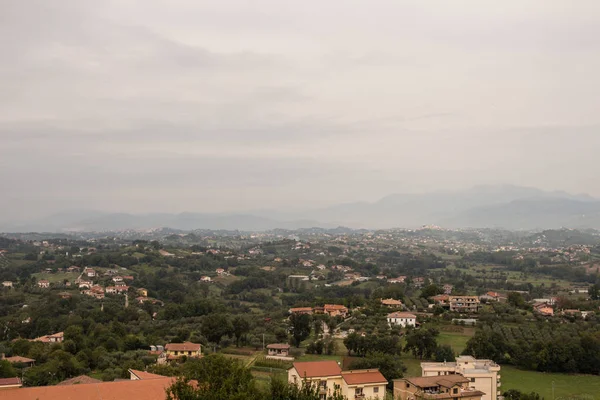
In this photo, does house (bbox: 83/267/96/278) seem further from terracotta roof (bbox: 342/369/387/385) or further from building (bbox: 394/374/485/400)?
building (bbox: 394/374/485/400)

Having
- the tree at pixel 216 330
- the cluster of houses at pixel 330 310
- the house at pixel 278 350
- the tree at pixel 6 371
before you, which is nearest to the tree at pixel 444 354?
the house at pixel 278 350

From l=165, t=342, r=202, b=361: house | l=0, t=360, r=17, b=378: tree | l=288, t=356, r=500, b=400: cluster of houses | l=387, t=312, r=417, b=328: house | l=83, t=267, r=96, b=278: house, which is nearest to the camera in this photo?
l=288, t=356, r=500, b=400: cluster of houses

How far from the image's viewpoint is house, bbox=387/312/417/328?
42.6 meters

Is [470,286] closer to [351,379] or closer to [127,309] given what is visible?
[127,309]

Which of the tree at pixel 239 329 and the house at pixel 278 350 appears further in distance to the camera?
the tree at pixel 239 329

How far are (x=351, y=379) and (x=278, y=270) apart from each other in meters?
66.1

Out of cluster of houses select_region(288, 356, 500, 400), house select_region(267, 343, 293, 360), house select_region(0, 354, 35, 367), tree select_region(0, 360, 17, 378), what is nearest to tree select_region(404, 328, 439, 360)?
house select_region(267, 343, 293, 360)

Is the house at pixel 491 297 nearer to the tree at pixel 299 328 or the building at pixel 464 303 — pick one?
the building at pixel 464 303

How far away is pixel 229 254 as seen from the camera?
110 m

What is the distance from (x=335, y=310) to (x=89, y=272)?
4311 centimetres

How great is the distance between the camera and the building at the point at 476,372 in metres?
24.9

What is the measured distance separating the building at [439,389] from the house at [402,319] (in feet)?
61.3

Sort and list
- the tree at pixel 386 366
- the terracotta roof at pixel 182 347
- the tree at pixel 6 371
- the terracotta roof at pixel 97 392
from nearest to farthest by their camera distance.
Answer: the terracotta roof at pixel 97 392 < the tree at pixel 6 371 < the tree at pixel 386 366 < the terracotta roof at pixel 182 347

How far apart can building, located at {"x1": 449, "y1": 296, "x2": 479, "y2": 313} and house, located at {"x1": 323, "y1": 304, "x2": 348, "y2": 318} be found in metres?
10.2
